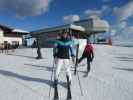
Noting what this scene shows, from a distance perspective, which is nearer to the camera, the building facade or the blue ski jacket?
the blue ski jacket

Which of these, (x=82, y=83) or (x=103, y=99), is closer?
(x=103, y=99)

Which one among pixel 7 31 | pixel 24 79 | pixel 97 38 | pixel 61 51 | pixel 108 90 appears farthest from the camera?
pixel 97 38

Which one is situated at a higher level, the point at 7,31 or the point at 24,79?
the point at 7,31

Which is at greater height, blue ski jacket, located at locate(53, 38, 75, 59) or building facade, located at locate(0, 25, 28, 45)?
building facade, located at locate(0, 25, 28, 45)

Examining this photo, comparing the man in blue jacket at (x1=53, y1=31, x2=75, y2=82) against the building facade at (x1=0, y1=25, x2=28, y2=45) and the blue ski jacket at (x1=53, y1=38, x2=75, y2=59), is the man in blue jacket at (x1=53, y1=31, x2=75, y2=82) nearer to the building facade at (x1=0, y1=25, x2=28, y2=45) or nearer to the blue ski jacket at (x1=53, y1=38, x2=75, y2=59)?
the blue ski jacket at (x1=53, y1=38, x2=75, y2=59)

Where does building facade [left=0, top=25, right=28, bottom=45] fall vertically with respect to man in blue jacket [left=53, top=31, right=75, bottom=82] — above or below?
above

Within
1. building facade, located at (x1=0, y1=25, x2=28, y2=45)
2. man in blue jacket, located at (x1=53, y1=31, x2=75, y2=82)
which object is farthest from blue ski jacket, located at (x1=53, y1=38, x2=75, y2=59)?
building facade, located at (x1=0, y1=25, x2=28, y2=45)

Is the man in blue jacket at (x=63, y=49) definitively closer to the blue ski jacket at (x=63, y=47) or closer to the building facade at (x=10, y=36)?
the blue ski jacket at (x=63, y=47)

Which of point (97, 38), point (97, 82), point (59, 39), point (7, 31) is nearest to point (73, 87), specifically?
point (97, 82)

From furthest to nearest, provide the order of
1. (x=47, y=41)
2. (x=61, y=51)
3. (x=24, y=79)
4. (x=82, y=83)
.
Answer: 1. (x=47, y=41)
2. (x=24, y=79)
3. (x=82, y=83)
4. (x=61, y=51)

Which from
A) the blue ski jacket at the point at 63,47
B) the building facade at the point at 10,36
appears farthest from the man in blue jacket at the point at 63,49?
the building facade at the point at 10,36

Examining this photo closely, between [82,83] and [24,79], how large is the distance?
288 centimetres

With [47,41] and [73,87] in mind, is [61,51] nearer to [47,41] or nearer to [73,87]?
[73,87]

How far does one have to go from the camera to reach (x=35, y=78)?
9.40 m
